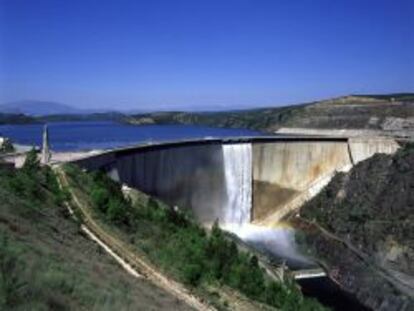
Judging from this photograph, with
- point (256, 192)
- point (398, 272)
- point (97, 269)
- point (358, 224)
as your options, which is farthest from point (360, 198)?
point (97, 269)

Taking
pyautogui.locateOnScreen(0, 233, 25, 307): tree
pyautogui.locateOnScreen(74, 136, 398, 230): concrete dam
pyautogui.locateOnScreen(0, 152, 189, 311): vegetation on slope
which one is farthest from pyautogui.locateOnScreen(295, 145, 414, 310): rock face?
pyautogui.locateOnScreen(0, 233, 25, 307): tree

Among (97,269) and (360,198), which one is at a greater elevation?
(97,269)

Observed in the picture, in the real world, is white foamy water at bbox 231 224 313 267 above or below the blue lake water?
below

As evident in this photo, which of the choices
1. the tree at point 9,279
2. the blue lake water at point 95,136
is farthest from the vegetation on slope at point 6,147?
the tree at point 9,279

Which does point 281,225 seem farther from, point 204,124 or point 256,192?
point 204,124

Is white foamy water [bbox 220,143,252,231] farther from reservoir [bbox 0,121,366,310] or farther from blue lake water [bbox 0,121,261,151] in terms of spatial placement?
blue lake water [bbox 0,121,261,151]

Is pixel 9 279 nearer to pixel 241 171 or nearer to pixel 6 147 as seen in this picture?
pixel 6 147

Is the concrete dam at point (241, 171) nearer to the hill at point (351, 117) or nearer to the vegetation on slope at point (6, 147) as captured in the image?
the vegetation on slope at point (6, 147)
